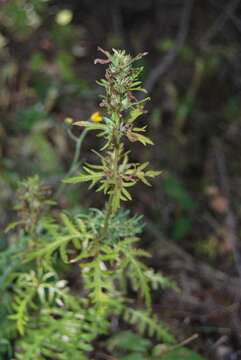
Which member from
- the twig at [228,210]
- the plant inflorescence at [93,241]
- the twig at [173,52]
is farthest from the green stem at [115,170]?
the twig at [173,52]

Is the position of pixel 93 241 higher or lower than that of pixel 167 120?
lower

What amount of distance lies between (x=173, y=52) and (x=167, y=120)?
59cm

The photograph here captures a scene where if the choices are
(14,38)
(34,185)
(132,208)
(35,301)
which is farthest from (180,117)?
(34,185)

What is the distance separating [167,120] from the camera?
408 centimetres

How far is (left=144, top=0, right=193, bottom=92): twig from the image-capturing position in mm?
3967

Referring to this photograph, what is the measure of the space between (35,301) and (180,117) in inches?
78.6

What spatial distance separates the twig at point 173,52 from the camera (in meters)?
3.97

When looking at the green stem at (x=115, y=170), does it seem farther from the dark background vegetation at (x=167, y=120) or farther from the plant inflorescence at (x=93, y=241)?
the dark background vegetation at (x=167, y=120)

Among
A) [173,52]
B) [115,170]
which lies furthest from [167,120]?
[115,170]

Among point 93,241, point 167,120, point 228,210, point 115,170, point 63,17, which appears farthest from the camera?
point 63,17

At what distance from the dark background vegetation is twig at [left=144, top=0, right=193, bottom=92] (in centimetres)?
1

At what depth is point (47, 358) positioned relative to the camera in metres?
2.37

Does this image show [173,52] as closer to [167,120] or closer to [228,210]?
[167,120]

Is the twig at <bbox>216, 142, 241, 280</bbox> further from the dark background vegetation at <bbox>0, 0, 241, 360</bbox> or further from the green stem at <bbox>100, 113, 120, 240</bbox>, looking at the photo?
the green stem at <bbox>100, 113, 120, 240</bbox>
